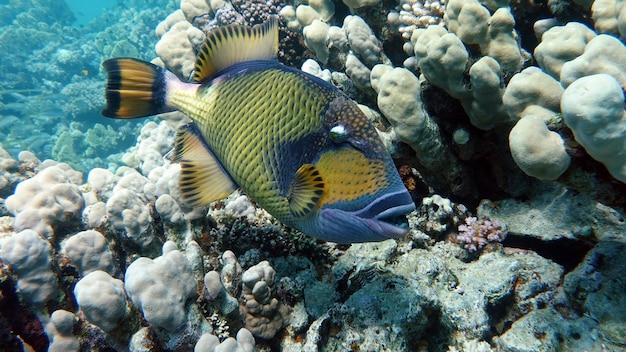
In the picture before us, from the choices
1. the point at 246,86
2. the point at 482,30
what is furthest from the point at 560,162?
the point at 246,86

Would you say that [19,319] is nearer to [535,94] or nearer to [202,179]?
[202,179]

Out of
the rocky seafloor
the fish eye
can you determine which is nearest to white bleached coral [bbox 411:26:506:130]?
the rocky seafloor

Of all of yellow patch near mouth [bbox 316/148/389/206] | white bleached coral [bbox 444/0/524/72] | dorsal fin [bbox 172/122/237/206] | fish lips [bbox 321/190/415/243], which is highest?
white bleached coral [bbox 444/0/524/72]

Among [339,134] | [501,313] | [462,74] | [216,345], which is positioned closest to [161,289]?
[216,345]

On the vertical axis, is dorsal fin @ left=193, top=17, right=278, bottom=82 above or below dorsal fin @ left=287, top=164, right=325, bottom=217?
above

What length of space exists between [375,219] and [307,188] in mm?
332

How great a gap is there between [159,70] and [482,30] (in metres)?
2.31

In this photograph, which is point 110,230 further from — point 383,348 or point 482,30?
point 482,30

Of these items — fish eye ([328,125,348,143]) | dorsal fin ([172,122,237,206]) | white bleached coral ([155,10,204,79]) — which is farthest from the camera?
white bleached coral ([155,10,204,79])

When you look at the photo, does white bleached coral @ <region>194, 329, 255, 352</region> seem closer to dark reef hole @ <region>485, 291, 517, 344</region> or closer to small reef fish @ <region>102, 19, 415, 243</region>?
small reef fish @ <region>102, 19, 415, 243</region>

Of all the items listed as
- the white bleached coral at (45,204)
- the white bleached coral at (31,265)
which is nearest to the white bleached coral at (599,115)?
the white bleached coral at (31,265)

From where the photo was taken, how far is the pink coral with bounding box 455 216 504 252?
2.76 metres

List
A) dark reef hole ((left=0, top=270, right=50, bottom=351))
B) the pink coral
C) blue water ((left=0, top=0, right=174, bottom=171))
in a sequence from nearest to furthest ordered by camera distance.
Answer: dark reef hole ((left=0, top=270, right=50, bottom=351)) < the pink coral < blue water ((left=0, top=0, right=174, bottom=171))

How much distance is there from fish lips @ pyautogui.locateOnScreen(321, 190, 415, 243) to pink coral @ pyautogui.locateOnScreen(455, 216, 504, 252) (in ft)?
4.95
